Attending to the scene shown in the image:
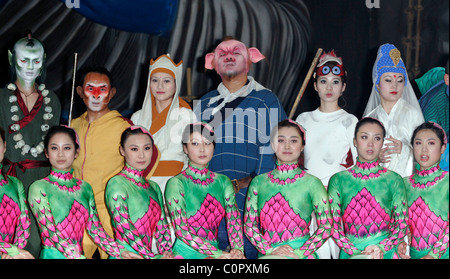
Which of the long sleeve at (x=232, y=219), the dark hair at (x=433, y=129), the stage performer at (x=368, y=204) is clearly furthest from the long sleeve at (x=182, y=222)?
the dark hair at (x=433, y=129)

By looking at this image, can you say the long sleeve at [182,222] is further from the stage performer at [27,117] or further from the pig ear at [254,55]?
the pig ear at [254,55]

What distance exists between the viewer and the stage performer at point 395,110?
16.5 ft

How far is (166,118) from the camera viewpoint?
515 cm

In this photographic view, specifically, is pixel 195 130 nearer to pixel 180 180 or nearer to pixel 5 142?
pixel 180 180

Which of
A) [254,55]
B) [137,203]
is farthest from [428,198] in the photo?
[137,203]

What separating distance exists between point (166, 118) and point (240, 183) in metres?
0.64

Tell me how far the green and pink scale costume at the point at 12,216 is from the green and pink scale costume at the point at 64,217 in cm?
14

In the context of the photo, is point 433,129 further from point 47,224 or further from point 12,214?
point 12,214

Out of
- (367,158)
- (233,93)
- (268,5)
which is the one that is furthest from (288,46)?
(367,158)

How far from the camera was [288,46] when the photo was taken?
21.2 feet

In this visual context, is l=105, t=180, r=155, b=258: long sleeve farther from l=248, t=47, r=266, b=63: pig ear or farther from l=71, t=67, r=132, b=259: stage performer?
l=248, t=47, r=266, b=63: pig ear

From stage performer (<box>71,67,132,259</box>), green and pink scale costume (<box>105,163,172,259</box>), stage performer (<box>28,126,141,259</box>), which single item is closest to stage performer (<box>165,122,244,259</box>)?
green and pink scale costume (<box>105,163,172,259</box>)

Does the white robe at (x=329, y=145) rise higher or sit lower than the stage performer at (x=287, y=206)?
higher
